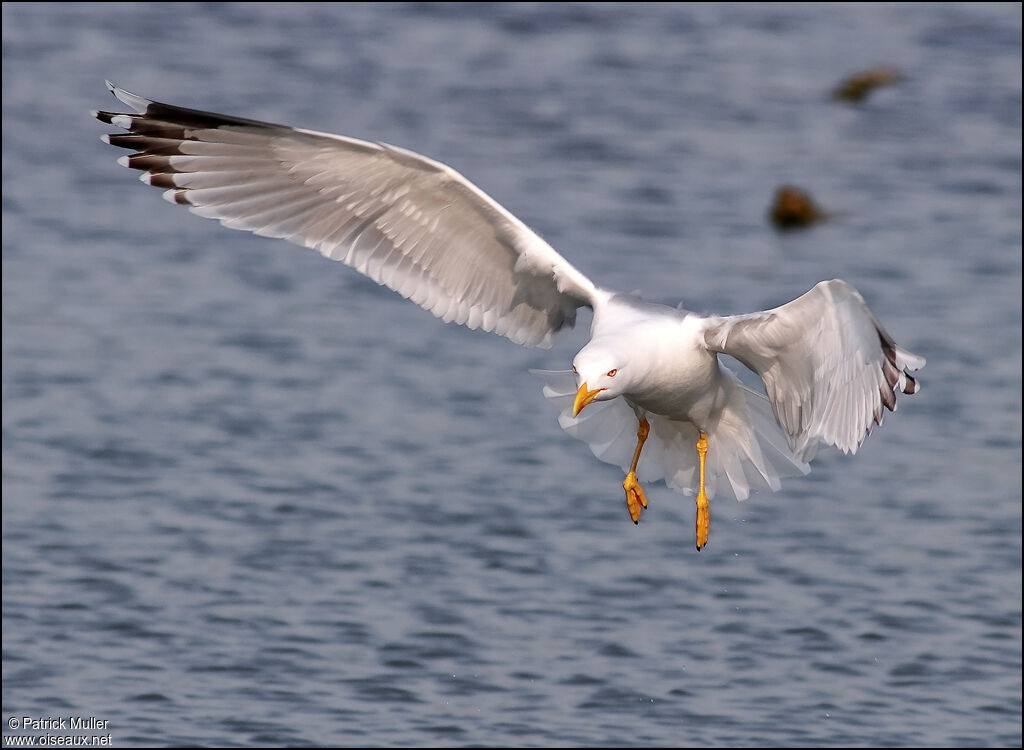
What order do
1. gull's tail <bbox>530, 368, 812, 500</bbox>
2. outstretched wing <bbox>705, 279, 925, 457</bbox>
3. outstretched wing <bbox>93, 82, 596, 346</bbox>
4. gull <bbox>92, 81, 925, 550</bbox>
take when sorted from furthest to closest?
gull's tail <bbox>530, 368, 812, 500</bbox>, outstretched wing <bbox>93, 82, 596, 346</bbox>, gull <bbox>92, 81, 925, 550</bbox>, outstretched wing <bbox>705, 279, 925, 457</bbox>

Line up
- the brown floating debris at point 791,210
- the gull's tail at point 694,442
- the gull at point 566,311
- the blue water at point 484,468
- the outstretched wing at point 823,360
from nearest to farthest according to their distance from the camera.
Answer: the outstretched wing at point 823,360, the gull at point 566,311, the gull's tail at point 694,442, the blue water at point 484,468, the brown floating debris at point 791,210

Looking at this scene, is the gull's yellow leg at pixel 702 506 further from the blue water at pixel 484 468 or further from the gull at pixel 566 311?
the blue water at pixel 484 468

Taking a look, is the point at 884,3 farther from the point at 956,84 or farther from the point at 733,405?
the point at 733,405

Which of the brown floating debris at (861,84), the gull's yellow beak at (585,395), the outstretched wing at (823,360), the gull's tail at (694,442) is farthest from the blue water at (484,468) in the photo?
the gull's yellow beak at (585,395)

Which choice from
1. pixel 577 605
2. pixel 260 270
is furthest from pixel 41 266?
pixel 577 605

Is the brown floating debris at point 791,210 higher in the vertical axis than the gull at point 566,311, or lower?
higher

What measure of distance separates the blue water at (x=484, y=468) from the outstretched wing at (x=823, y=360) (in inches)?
84.7

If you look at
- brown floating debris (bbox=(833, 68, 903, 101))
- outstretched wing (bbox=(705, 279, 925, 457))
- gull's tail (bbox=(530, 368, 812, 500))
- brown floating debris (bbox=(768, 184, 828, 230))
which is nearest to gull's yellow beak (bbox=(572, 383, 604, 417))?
outstretched wing (bbox=(705, 279, 925, 457))

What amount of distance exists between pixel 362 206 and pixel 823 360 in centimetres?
191

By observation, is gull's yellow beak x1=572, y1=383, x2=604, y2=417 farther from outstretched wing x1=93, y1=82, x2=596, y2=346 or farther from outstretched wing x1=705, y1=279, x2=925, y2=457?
outstretched wing x1=93, y1=82, x2=596, y2=346

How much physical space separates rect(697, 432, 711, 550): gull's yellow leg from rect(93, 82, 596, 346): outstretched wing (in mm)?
727

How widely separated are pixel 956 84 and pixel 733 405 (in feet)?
38.3

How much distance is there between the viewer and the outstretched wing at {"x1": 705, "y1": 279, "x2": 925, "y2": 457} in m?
6.23

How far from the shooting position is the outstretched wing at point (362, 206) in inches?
280
